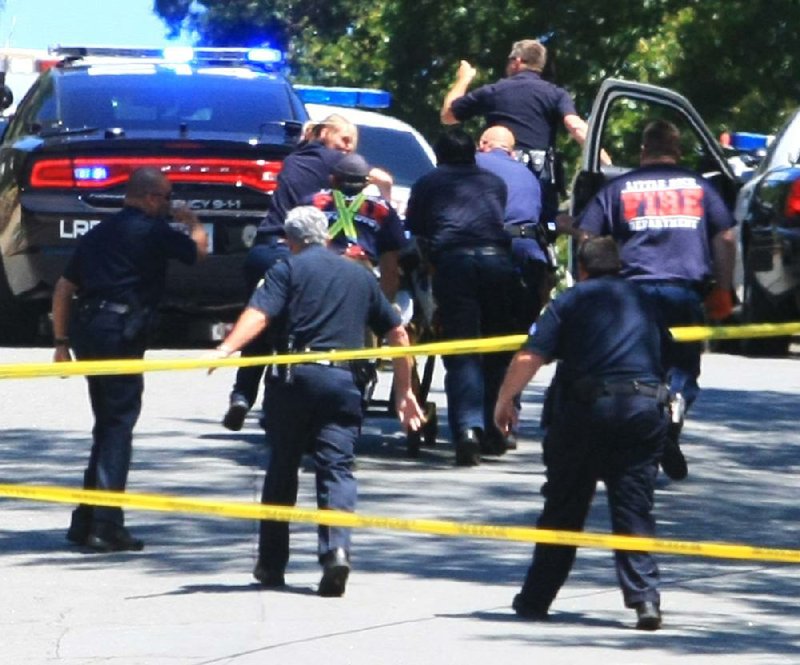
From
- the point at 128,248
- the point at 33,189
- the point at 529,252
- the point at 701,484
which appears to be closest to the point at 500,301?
the point at 529,252

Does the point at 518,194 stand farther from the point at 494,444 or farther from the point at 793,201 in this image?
the point at 793,201

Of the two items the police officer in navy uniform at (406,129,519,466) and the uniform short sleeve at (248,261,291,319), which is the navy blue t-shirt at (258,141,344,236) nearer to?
the police officer in navy uniform at (406,129,519,466)

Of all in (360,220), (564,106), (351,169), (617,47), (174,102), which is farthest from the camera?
(617,47)

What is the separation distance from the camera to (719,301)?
11.9m

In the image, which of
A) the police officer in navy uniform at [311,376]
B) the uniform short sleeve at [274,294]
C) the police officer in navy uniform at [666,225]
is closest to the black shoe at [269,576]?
the police officer in navy uniform at [311,376]

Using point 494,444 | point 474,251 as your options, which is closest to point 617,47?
point 494,444

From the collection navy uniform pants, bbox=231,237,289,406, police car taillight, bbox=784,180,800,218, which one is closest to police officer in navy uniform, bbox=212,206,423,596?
navy uniform pants, bbox=231,237,289,406

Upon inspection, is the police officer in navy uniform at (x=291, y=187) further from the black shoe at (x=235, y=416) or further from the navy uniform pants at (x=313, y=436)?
the navy uniform pants at (x=313, y=436)

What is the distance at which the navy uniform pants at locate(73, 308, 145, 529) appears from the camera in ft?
33.9

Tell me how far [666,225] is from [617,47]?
61.5 ft

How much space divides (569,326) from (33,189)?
7.09 meters

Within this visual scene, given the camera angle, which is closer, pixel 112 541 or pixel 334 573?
pixel 334 573

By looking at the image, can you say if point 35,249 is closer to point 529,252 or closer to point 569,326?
point 529,252

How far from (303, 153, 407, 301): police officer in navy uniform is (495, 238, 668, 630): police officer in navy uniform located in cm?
296
